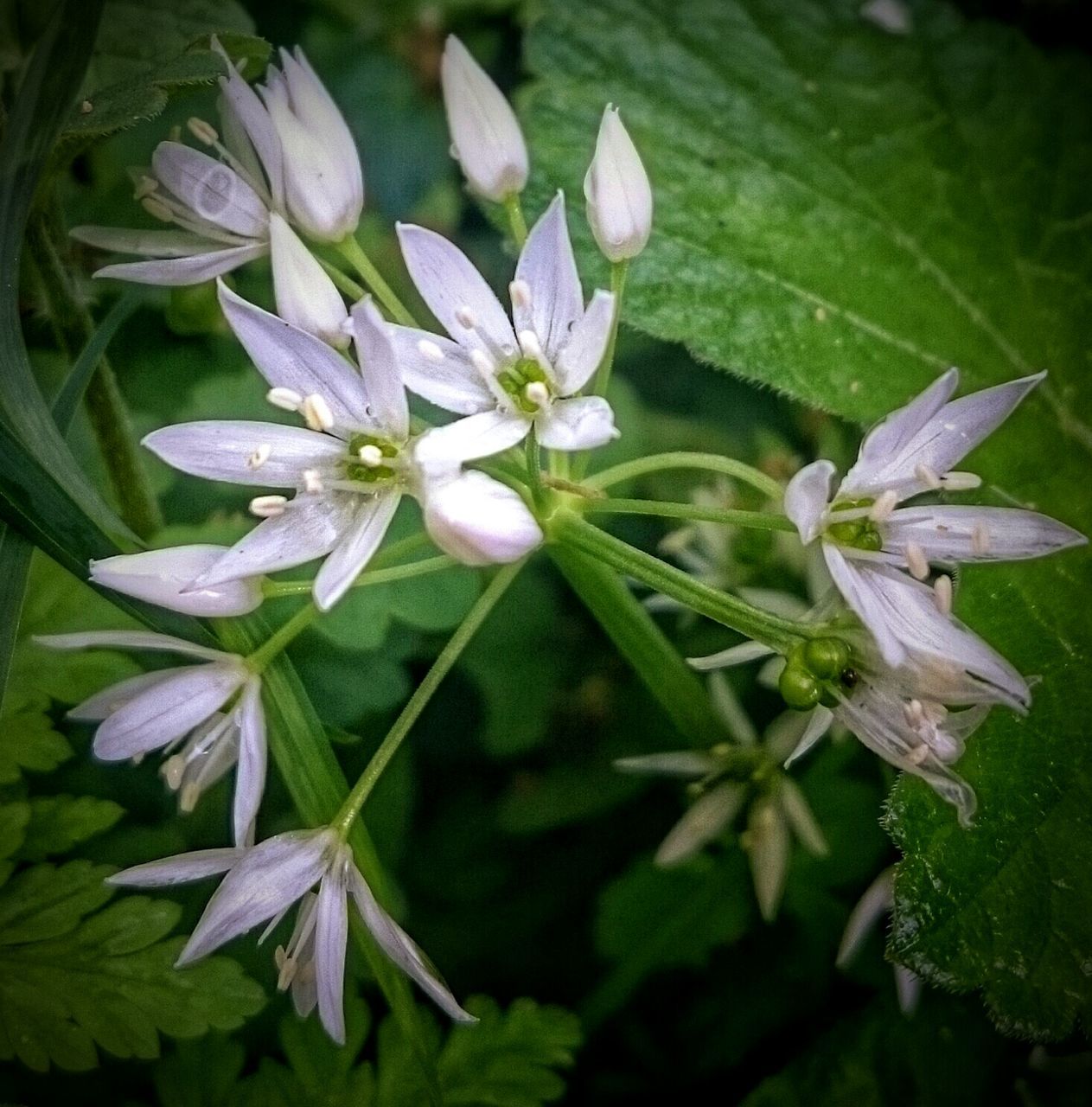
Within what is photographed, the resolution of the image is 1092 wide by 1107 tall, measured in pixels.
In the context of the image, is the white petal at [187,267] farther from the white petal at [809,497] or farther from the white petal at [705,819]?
the white petal at [705,819]

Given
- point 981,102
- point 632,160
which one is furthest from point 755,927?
point 981,102

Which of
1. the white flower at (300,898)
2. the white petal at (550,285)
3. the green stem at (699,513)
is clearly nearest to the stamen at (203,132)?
the white petal at (550,285)

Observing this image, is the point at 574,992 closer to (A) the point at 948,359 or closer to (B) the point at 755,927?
(B) the point at 755,927

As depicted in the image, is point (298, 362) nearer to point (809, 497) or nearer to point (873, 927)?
point (809, 497)

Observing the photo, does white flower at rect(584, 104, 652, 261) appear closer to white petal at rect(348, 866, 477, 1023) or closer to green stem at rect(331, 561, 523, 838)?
green stem at rect(331, 561, 523, 838)

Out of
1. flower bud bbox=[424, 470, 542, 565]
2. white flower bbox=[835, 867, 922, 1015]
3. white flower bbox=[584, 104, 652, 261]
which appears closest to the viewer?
flower bud bbox=[424, 470, 542, 565]

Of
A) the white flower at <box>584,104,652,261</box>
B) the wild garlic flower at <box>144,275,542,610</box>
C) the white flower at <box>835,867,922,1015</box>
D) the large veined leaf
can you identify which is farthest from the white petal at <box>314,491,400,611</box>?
the white flower at <box>835,867,922,1015</box>
